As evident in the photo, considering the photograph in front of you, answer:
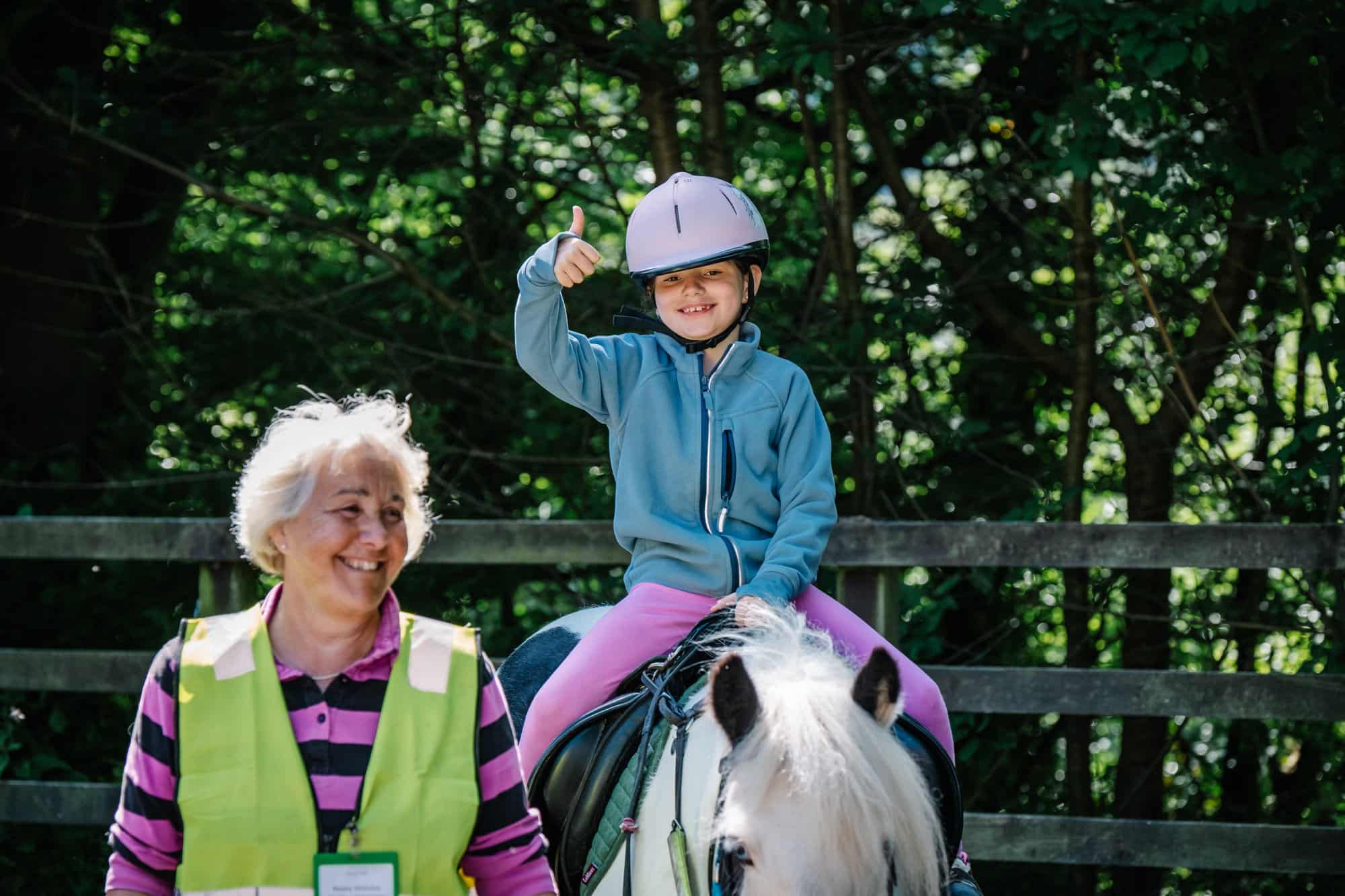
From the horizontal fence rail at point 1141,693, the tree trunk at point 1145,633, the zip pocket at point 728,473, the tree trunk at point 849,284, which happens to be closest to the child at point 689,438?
the zip pocket at point 728,473

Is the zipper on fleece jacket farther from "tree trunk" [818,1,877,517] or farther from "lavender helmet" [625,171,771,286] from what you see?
"tree trunk" [818,1,877,517]

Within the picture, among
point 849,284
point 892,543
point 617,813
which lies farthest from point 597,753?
point 849,284

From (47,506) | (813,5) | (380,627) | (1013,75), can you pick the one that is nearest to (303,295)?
(47,506)

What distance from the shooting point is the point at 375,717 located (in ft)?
6.49

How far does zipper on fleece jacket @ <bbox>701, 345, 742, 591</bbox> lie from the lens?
297 centimetres

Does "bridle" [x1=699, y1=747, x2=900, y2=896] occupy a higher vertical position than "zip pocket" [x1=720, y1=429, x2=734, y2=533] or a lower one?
lower

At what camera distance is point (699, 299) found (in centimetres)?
315

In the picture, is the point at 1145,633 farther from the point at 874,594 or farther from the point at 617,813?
the point at 617,813

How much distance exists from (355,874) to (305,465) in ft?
1.90

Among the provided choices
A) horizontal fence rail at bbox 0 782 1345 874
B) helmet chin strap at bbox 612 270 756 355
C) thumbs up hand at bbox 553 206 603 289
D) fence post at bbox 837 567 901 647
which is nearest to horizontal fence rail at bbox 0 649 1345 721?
fence post at bbox 837 567 901 647

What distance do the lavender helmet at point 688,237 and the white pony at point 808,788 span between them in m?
0.99

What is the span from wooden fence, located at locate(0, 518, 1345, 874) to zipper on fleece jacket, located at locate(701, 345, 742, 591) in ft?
4.75

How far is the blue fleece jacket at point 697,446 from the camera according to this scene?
299 cm

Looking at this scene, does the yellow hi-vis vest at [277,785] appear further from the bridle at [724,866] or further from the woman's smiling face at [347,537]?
the bridle at [724,866]
